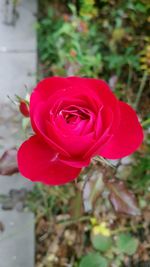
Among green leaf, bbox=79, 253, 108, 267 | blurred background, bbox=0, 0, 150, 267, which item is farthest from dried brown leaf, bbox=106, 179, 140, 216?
green leaf, bbox=79, 253, 108, 267

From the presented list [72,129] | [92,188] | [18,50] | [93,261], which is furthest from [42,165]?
[18,50]

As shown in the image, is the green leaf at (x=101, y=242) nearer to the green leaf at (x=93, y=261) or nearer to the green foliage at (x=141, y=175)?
the green leaf at (x=93, y=261)

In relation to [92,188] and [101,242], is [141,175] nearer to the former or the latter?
[101,242]

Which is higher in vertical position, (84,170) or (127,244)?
(84,170)

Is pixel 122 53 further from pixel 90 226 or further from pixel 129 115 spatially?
pixel 129 115

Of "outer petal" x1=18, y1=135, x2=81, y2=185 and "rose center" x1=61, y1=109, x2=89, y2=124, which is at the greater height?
"rose center" x1=61, y1=109, x2=89, y2=124

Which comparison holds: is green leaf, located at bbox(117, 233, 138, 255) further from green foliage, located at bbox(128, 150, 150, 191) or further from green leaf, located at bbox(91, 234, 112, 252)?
green foliage, located at bbox(128, 150, 150, 191)

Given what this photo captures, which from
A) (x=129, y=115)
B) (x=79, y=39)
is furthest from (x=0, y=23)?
(x=129, y=115)
